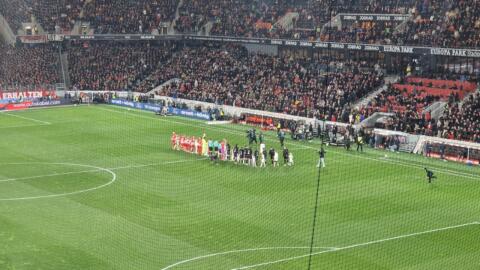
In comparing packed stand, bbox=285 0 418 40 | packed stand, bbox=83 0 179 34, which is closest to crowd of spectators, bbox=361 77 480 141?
packed stand, bbox=285 0 418 40

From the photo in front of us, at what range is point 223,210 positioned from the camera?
935 inches

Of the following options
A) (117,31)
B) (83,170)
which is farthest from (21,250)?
(117,31)

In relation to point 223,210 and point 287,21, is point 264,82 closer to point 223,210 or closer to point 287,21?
point 287,21

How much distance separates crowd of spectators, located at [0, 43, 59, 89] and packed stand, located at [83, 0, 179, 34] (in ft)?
17.0

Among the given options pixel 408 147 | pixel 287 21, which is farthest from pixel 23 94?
pixel 408 147

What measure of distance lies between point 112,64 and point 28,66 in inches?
275

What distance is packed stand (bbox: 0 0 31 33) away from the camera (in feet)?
208

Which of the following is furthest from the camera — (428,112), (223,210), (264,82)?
(264,82)

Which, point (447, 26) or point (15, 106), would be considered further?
point (15, 106)

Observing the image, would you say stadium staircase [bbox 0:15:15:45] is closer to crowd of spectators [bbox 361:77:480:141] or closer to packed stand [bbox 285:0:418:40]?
packed stand [bbox 285:0:418:40]

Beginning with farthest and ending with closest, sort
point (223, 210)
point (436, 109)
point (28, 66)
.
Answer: point (28, 66) → point (436, 109) → point (223, 210)

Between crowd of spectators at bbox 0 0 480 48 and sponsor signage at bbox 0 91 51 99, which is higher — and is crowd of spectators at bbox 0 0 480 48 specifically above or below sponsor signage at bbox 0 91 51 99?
above

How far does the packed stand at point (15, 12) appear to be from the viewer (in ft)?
208

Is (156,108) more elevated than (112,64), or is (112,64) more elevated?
(112,64)
